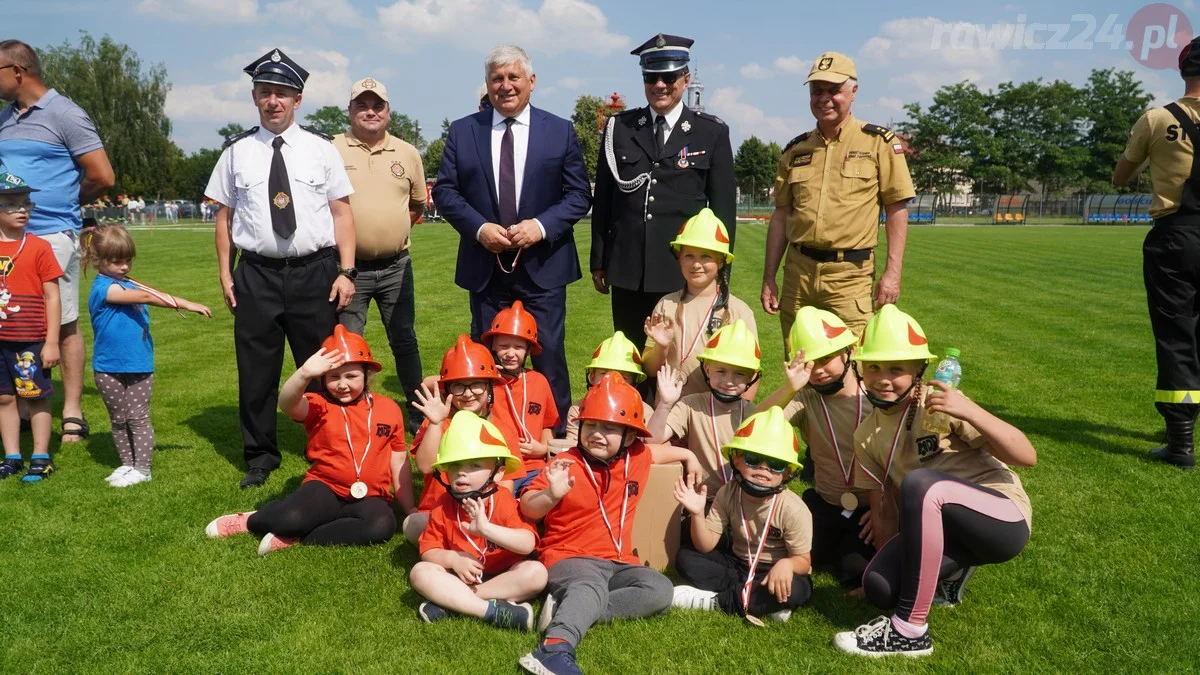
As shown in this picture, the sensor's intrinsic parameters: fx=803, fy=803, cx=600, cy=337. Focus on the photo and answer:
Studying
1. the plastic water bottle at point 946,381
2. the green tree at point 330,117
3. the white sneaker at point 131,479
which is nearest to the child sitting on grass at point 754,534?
the plastic water bottle at point 946,381

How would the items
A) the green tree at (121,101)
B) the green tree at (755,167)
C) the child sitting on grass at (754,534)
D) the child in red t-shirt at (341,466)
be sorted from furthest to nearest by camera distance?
the green tree at (755,167), the green tree at (121,101), the child in red t-shirt at (341,466), the child sitting on grass at (754,534)

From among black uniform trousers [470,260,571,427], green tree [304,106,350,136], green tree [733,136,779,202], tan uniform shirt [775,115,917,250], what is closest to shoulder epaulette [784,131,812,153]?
tan uniform shirt [775,115,917,250]

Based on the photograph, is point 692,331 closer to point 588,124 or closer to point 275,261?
point 275,261

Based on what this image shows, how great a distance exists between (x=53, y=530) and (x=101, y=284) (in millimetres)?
1698

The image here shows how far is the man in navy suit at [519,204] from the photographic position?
5.43 m

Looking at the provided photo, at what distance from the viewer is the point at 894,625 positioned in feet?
11.3

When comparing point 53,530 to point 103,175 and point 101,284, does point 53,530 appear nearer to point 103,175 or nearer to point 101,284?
point 101,284

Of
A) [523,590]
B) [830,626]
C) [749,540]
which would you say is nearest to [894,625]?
[830,626]

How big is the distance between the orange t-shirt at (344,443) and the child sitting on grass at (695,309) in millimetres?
1662

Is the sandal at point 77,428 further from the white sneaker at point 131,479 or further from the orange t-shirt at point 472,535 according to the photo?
the orange t-shirt at point 472,535

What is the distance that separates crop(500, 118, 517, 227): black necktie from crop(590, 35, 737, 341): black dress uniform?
0.62 meters

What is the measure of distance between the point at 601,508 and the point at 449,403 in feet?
3.52

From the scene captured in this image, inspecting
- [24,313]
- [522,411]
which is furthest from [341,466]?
[24,313]

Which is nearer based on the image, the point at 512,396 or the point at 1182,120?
the point at 512,396
